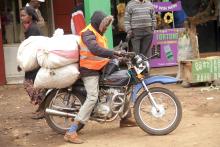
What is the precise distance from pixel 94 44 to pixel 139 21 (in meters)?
3.62

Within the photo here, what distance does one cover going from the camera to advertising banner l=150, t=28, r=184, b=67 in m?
12.4

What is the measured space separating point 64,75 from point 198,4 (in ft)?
25.8

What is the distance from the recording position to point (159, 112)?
7.12m

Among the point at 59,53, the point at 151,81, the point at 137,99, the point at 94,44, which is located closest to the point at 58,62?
the point at 59,53

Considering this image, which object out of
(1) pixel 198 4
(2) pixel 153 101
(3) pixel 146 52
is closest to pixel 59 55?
(2) pixel 153 101

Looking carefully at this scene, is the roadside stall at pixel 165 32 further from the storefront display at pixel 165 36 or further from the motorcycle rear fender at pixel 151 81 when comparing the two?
the motorcycle rear fender at pixel 151 81

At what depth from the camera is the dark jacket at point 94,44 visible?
6812mm

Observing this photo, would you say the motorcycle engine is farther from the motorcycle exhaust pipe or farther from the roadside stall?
the roadside stall

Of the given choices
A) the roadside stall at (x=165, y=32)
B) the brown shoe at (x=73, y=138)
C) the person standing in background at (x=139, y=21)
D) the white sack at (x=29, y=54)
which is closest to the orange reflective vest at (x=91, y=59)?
the white sack at (x=29, y=54)

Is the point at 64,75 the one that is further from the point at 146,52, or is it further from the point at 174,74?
the point at 174,74

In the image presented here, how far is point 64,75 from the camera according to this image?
6941 mm

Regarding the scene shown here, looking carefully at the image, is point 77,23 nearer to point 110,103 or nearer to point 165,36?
point 165,36

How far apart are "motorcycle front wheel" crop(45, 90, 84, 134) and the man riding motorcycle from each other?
248 millimetres

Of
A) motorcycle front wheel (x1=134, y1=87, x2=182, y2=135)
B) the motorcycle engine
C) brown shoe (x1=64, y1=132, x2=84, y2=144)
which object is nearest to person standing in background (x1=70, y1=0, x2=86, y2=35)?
the motorcycle engine
